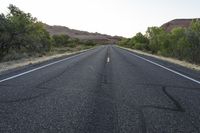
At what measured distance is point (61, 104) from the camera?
19.3 ft

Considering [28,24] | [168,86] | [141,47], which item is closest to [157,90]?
[168,86]

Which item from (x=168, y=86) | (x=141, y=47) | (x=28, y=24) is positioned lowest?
(x=141, y=47)

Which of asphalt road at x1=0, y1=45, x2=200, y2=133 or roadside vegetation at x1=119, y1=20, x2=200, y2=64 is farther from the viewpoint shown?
roadside vegetation at x1=119, y1=20, x2=200, y2=64

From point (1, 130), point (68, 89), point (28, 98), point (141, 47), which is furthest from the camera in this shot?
point (141, 47)

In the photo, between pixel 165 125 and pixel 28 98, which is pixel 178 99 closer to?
pixel 165 125

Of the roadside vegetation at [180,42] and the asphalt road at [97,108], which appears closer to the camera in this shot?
the asphalt road at [97,108]

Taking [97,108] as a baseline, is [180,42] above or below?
below

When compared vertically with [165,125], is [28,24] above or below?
above

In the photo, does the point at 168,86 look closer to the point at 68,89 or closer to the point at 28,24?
the point at 68,89

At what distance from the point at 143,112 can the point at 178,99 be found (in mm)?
1740

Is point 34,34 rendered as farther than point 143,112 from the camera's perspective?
Yes

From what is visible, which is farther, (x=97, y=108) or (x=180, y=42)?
(x=180, y=42)

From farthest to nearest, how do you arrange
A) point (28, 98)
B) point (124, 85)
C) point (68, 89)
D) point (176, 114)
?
point (124, 85) < point (68, 89) < point (28, 98) < point (176, 114)

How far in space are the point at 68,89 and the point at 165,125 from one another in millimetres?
3824
